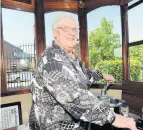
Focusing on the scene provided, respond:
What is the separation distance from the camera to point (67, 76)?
921mm

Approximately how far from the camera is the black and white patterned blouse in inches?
35.2

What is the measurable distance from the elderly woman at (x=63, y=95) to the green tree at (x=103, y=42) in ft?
5.72

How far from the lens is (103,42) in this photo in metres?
2.80

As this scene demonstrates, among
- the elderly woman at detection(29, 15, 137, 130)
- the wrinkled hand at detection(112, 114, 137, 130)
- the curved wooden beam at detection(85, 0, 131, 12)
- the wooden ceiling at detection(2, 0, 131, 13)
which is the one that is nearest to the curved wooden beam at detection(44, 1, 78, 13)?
the wooden ceiling at detection(2, 0, 131, 13)

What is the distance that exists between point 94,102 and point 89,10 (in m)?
2.24

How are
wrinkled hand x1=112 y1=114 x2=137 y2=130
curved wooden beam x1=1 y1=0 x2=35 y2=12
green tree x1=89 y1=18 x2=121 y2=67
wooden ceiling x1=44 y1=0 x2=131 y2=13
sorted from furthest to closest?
1. wooden ceiling x1=44 y1=0 x2=131 y2=13
2. green tree x1=89 y1=18 x2=121 y2=67
3. curved wooden beam x1=1 y1=0 x2=35 y2=12
4. wrinkled hand x1=112 y1=114 x2=137 y2=130

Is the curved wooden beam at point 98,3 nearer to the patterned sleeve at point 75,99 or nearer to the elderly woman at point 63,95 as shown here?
the elderly woman at point 63,95

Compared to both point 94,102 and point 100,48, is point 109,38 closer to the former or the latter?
point 100,48

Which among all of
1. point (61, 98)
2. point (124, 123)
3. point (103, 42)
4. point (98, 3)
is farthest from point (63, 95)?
point (98, 3)

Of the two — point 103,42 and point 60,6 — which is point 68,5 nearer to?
point 60,6

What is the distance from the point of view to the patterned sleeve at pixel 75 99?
2.93 feet

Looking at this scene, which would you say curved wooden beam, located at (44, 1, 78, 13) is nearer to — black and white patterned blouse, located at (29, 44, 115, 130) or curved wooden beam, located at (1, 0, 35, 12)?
→ curved wooden beam, located at (1, 0, 35, 12)

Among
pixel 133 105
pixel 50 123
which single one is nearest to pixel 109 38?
pixel 133 105

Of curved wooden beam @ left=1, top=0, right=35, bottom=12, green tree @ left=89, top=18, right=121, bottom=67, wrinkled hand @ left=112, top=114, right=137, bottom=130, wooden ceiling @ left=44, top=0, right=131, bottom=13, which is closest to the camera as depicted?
wrinkled hand @ left=112, top=114, right=137, bottom=130
